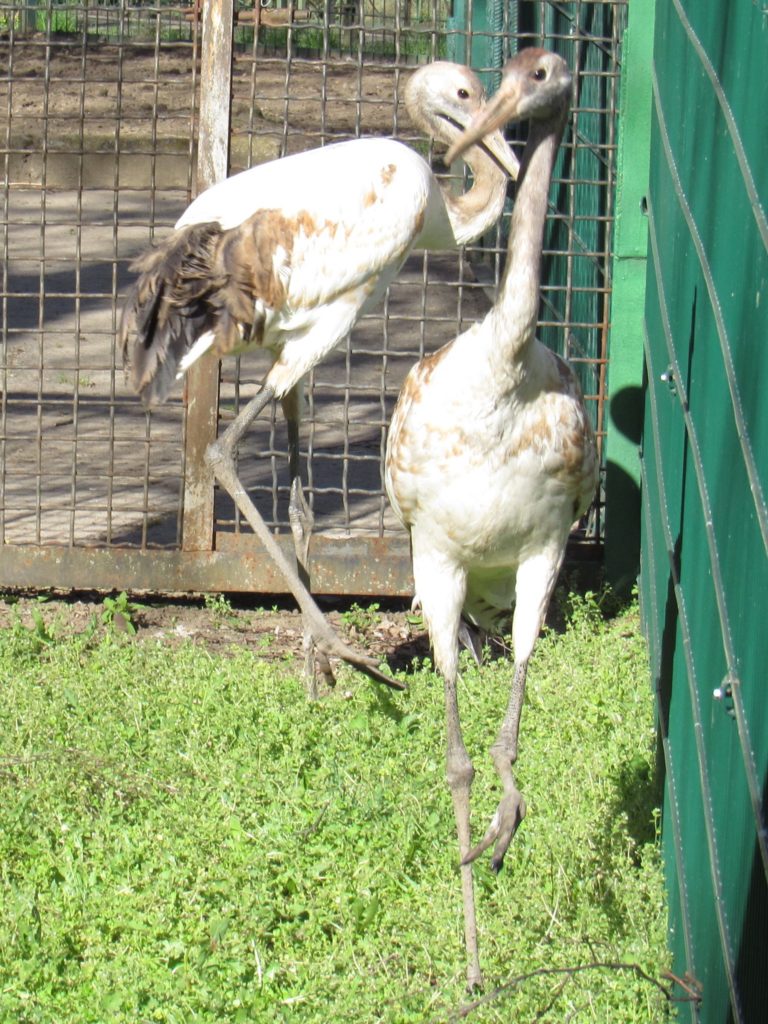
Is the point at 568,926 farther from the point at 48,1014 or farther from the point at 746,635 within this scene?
the point at 746,635

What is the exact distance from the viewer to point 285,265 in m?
5.23

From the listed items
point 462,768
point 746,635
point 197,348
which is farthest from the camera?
point 197,348

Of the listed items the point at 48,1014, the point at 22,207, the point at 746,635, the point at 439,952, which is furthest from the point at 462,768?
the point at 22,207

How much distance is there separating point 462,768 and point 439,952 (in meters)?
0.57

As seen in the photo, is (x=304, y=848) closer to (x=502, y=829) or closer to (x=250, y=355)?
(x=502, y=829)

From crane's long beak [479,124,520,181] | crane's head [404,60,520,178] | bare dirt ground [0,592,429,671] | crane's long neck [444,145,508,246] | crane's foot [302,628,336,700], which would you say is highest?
crane's head [404,60,520,178]

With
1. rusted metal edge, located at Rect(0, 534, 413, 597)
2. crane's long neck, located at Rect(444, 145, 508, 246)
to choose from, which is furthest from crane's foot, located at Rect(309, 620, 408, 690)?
crane's long neck, located at Rect(444, 145, 508, 246)

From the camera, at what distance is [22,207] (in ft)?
46.8

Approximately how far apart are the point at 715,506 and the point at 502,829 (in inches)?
51.4

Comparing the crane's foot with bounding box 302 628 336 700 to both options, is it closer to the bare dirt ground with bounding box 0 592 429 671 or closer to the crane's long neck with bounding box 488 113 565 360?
the bare dirt ground with bounding box 0 592 429 671

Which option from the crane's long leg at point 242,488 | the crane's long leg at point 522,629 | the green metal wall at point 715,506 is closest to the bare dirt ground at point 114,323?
the crane's long leg at point 242,488

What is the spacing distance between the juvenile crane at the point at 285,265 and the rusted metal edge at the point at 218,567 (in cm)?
90

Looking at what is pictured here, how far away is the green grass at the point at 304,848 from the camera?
3566 mm

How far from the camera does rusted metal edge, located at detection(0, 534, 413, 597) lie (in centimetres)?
639
